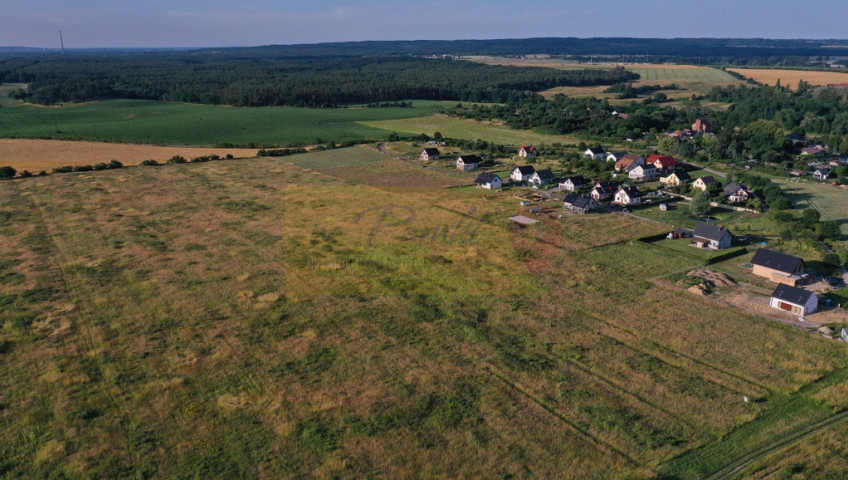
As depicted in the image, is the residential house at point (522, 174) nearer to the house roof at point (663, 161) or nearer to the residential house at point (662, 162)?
the residential house at point (662, 162)

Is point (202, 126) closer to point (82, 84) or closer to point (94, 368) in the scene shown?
point (82, 84)

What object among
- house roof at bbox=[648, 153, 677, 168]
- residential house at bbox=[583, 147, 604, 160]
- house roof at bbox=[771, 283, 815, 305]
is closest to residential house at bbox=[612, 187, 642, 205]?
house roof at bbox=[648, 153, 677, 168]

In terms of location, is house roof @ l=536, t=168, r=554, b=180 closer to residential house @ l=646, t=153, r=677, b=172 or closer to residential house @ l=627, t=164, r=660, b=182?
residential house @ l=627, t=164, r=660, b=182

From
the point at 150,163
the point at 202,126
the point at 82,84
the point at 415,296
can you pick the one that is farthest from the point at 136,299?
the point at 82,84

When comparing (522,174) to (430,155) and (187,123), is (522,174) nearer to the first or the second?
(430,155)

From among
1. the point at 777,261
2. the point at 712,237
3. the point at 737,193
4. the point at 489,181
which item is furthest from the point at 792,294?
the point at 489,181
